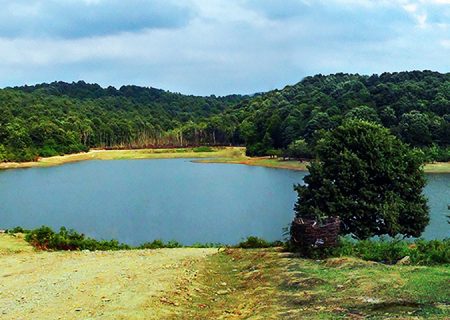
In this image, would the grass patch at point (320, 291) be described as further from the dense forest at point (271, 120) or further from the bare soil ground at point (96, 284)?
the dense forest at point (271, 120)

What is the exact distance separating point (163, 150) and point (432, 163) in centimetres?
5660

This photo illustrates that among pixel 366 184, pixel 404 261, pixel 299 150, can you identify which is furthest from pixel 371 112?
pixel 404 261

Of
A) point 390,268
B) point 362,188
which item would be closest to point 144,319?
point 390,268

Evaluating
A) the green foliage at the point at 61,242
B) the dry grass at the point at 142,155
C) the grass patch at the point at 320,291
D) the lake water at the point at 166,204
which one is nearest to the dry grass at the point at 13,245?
the green foliage at the point at 61,242

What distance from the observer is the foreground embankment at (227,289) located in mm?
7906

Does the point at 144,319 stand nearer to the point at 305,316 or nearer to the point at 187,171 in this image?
the point at 305,316

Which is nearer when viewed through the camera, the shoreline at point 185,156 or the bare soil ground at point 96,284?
the bare soil ground at point 96,284

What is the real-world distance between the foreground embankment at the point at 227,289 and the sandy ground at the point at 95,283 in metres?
0.02

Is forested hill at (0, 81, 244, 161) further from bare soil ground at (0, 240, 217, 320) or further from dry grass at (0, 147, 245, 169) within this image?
bare soil ground at (0, 240, 217, 320)

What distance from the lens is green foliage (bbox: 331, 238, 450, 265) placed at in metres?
10.6

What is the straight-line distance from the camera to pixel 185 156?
302ft

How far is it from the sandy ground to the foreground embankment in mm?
20

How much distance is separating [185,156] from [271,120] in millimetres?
17549

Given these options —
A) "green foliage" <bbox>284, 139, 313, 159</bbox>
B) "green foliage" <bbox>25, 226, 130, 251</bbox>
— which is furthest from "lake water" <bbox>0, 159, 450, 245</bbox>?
"green foliage" <bbox>284, 139, 313, 159</bbox>
